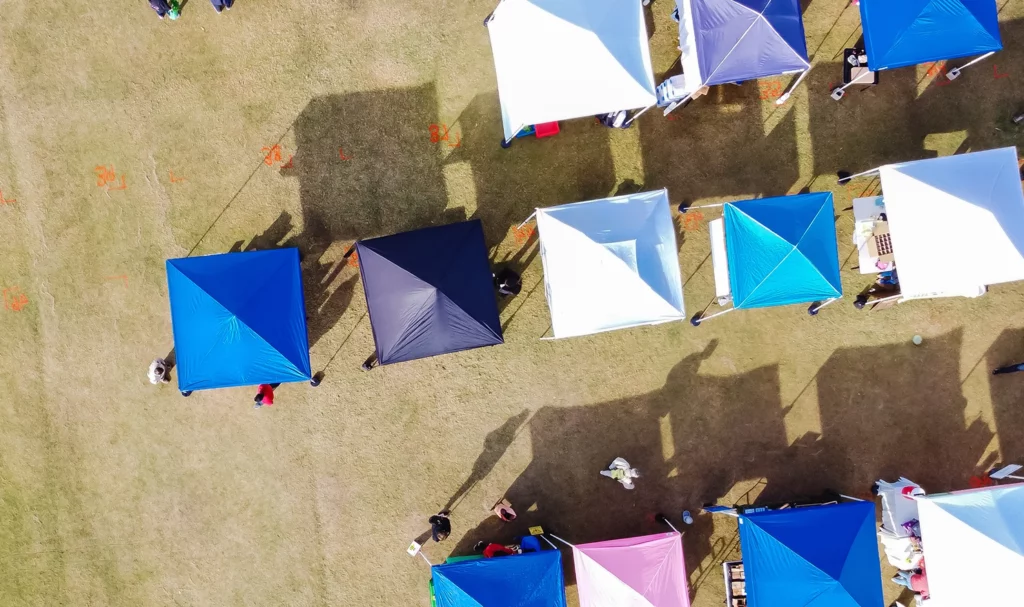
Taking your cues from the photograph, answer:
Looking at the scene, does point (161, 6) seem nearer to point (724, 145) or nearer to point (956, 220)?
point (724, 145)

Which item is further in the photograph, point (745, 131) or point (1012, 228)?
point (745, 131)

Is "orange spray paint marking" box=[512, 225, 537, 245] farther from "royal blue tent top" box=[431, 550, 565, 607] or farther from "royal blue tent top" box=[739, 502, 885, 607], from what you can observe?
"royal blue tent top" box=[739, 502, 885, 607]

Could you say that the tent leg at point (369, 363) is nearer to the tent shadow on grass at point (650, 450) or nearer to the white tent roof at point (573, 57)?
the tent shadow on grass at point (650, 450)

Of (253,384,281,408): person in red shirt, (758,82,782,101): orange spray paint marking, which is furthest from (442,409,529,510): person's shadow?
(758,82,782,101): orange spray paint marking

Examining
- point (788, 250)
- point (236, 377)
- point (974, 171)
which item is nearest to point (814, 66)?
point (974, 171)

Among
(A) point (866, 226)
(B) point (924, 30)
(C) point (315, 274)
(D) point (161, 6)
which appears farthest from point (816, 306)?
(D) point (161, 6)

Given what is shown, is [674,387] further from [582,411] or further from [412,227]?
[412,227]

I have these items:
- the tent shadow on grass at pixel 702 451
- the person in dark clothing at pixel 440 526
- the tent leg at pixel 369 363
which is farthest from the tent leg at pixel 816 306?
the tent leg at pixel 369 363
